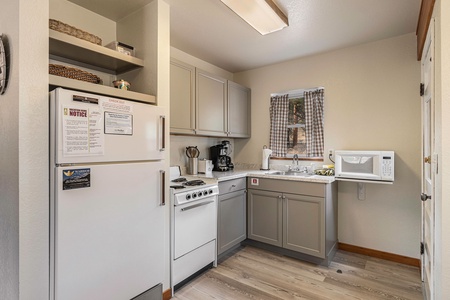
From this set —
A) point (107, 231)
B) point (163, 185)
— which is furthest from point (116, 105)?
point (107, 231)

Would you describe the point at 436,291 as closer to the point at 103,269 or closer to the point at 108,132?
the point at 103,269

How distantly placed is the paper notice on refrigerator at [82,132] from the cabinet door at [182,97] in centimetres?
112

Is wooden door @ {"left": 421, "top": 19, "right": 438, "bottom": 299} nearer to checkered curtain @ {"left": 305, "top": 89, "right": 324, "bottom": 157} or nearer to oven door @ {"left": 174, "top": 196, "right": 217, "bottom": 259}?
checkered curtain @ {"left": 305, "top": 89, "right": 324, "bottom": 157}

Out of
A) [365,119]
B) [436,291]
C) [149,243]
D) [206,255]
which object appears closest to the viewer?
[436,291]

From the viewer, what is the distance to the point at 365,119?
115 inches

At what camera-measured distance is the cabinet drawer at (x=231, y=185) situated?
9.03ft

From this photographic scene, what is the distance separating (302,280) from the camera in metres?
2.36

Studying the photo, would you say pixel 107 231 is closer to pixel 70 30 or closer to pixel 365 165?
pixel 70 30

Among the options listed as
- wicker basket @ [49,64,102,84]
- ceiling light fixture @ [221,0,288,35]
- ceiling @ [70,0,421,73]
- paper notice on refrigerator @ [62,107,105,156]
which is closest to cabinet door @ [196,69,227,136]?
ceiling @ [70,0,421,73]

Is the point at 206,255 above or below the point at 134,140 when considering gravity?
below

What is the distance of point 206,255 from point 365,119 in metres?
2.46

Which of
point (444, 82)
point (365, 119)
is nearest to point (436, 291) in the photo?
point (444, 82)

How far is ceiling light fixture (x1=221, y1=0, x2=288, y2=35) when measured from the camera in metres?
1.99

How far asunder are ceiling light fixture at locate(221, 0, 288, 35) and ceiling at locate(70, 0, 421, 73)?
8cm
